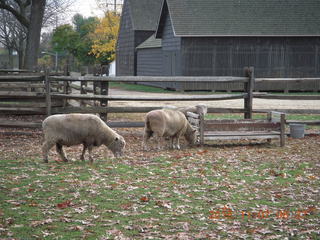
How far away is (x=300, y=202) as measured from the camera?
783cm

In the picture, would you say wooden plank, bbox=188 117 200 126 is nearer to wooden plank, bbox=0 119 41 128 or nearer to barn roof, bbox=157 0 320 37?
wooden plank, bbox=0 119 41 128

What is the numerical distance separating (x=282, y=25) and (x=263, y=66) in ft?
9.82

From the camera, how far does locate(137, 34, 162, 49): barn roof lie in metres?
40.8

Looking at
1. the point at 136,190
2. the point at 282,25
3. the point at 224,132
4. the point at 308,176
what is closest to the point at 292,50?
the point at 282,25

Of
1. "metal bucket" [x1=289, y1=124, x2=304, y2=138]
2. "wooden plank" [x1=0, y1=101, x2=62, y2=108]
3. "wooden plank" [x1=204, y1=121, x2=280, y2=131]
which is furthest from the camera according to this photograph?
"wooden plank" [x1=0, y1=101, x2=62, y2=108]

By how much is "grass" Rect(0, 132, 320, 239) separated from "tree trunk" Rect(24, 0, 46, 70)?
14.9 metres

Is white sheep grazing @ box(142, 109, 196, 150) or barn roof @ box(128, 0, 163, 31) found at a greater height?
barn roof @ box(128, 0, 163, 31)

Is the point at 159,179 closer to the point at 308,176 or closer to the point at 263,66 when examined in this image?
the point at 308,176

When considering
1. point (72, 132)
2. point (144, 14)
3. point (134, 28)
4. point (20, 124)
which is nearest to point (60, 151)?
point (72, 132)

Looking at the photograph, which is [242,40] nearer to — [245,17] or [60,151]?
[245,17]

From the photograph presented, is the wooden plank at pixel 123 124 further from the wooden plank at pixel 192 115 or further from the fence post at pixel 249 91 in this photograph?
the fence post at pixel 249 91

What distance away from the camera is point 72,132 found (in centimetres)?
1008

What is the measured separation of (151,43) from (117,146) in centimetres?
3233

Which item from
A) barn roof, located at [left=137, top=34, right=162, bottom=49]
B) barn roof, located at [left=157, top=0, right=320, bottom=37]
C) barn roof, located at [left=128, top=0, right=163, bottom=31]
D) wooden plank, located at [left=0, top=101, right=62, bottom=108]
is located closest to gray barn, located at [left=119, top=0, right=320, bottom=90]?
barn roof, located at [left=157, top=0, right=320, bottom=37]
